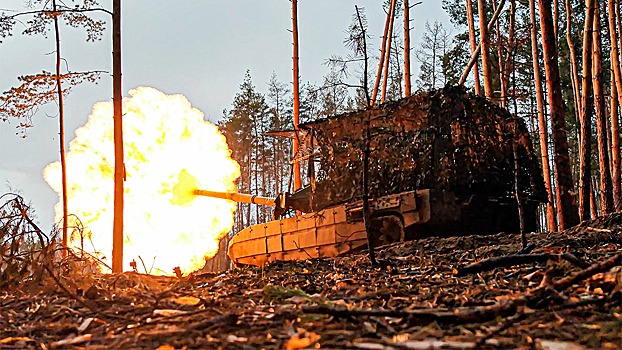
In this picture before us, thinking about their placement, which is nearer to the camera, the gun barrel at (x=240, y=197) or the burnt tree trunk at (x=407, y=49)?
the gun barrel at (x=240, y=197)

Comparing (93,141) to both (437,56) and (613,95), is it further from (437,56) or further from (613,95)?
(437,56)

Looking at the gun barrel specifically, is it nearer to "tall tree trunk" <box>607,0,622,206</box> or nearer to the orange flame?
the orange flame

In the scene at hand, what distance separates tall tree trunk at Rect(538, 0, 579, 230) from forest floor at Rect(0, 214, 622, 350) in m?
5.52

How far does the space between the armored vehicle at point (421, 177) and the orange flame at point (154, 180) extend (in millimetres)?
5531

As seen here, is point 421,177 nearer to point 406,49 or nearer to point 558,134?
point 558,134

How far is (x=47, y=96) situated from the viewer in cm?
1950

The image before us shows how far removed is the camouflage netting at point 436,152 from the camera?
1143 centimetres

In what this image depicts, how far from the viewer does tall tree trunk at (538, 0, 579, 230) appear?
1045cm

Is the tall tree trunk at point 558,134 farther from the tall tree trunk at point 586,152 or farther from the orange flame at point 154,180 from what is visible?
the orange flame at point 154,180

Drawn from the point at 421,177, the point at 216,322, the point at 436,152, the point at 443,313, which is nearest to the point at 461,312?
the point at 443,313

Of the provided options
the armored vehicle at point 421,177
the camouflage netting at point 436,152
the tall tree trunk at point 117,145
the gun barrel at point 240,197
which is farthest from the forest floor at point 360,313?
the gun barrel at point 240,197

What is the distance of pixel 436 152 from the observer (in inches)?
448

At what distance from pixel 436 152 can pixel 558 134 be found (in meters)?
2.18

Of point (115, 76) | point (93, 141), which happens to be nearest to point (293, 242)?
point (115, 76)
